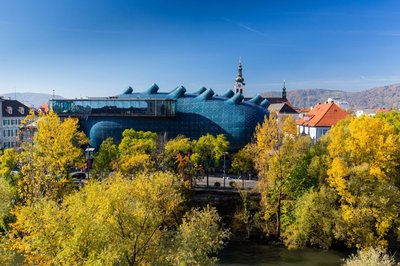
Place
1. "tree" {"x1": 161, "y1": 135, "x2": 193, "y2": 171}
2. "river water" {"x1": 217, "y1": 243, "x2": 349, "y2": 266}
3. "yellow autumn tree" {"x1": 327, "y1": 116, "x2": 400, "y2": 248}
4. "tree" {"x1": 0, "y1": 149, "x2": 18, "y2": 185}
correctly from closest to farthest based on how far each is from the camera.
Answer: "yellow autumn tree" {"x1": 327, "y1": 116, "x2": 400, "y2": 248} < "river water" {"x1": 217, "y1": 243, "x2": 349, "y2": 266} < "tree" {"x1": 0, "y1": 149, "x2": 18, "y2": 185} < "tree" {"x1": 161, "y1": 135, "x2": 193, "y2": 171}

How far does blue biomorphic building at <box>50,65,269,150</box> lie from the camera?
87.2 meters

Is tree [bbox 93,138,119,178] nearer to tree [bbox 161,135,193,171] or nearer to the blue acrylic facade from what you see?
tree [bbox 161,135,193,171]

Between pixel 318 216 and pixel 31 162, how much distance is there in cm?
2820

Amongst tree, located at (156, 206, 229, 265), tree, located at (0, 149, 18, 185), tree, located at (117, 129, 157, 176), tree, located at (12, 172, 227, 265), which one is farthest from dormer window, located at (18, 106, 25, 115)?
tree, located at (156, 206, 229, 265)

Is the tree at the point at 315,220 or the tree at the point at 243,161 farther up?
the tree at the point at 243,161

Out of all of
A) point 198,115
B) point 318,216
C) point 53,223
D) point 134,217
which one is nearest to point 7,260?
point 53,223

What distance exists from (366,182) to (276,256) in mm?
11902

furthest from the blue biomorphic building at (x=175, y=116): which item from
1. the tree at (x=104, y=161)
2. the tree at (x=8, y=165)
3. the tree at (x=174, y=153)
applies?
the tree at (x=8, y=165)

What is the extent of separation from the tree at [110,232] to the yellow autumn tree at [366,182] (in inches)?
754

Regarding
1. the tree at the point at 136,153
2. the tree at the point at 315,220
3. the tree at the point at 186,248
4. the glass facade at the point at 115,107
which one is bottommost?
the tree at the point at 315,220

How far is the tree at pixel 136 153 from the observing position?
2023 inches

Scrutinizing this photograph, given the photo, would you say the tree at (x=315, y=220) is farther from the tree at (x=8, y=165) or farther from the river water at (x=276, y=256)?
the tree at (x=8, y=165)

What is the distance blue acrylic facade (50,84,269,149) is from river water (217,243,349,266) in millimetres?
41528

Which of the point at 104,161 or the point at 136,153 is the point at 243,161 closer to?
the point at 136,153
